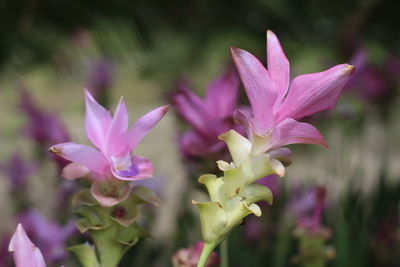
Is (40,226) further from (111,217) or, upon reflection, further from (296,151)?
(296,151)

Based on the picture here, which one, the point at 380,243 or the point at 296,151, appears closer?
the point at 380,243

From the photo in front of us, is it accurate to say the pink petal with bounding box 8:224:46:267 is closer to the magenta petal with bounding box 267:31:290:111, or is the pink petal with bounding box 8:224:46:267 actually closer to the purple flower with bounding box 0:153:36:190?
the magenta petal with bounding box 267:31:290:111

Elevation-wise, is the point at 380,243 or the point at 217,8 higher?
the point at 217,8

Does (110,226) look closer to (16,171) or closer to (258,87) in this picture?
(258,87)

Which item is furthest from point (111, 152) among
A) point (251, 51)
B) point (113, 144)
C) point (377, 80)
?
point (377, 80)

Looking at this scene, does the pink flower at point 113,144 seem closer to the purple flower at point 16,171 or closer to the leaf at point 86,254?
the leaf at point 86,254

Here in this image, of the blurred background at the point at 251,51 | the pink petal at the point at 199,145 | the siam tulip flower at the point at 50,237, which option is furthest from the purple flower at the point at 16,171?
the pink petal at the point at 199,145

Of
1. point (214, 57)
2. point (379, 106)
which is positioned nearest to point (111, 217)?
point (214, 57)
